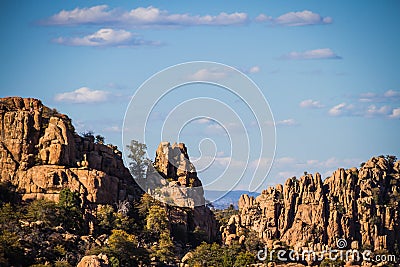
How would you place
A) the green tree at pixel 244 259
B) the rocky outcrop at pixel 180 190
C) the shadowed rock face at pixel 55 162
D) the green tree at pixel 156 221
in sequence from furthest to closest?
the rocky outcrop at pixel 180 190 < the green tree at pixel 156 221 < the shadowed rock face at pixel 55 162 < the green tree at pixel 244 259

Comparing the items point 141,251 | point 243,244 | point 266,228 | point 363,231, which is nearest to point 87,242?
point 141,251

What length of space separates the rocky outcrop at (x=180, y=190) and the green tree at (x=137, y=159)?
1328 millimetres

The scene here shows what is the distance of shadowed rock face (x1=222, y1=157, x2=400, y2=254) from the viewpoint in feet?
518

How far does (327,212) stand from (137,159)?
28.7m

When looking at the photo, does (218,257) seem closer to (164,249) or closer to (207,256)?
(207,256)

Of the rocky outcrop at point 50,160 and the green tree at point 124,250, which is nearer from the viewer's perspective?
the green tree at point 124,250

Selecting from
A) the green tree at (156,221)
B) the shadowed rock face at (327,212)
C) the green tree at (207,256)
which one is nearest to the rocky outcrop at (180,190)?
the green tree at (156,221)

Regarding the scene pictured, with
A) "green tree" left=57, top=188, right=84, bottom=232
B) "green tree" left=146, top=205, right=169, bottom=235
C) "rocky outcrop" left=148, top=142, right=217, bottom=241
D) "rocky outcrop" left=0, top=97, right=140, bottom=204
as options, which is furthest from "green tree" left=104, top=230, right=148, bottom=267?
"rocky outcrop" left=148, top=142, right=217, bottom=241

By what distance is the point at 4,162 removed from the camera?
445 feet

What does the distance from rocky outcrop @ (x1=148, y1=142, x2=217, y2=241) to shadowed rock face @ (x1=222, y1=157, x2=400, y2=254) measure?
723cm

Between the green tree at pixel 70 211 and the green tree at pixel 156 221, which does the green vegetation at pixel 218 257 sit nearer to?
the green tree at pixel 156 221

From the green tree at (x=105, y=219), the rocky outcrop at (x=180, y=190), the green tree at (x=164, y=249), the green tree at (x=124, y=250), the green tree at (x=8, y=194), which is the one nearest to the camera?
the green tree at (x=124, y=250)

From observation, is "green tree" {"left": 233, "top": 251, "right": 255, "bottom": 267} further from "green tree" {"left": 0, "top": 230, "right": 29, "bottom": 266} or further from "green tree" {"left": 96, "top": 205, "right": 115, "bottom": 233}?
"green tree" {"left": 0, "top": 230, "right": 29, "bottom": 266}

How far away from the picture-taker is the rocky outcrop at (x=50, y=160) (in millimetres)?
133750
